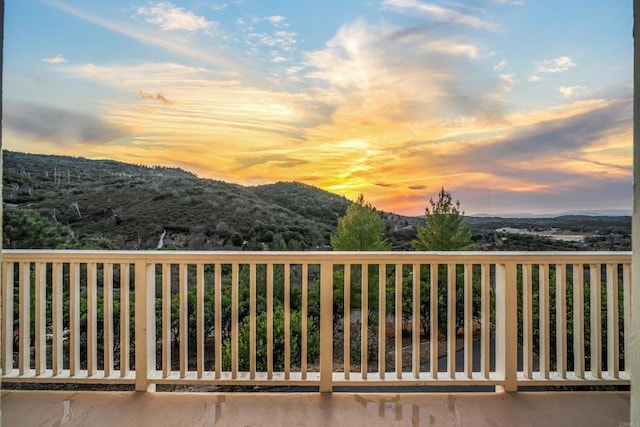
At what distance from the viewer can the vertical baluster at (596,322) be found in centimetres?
269

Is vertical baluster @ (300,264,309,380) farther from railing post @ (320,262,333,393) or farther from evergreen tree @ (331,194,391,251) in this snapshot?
evergreen tree @ (331,194,391,251)

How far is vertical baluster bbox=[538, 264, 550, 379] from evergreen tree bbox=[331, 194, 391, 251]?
1.54 metres

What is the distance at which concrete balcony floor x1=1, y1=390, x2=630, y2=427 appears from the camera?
7.51 ft

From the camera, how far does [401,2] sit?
3539mm

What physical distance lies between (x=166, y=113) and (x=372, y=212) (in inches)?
98.4

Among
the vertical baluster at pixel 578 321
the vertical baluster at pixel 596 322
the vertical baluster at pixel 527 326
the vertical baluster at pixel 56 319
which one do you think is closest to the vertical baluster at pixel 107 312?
the vertical baluster at pixel 56 319

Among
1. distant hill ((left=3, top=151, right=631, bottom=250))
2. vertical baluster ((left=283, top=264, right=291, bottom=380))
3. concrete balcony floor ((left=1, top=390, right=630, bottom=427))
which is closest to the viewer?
concrete balcony floor ((left=1, top=390, right=630, bottom=427))

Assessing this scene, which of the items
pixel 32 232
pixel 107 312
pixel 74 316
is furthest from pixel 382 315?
pixel 32 232

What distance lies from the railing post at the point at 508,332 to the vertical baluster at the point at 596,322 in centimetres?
59

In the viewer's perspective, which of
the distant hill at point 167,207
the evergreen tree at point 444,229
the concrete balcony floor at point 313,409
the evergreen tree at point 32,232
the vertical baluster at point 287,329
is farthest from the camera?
the distant hill at point 167,207

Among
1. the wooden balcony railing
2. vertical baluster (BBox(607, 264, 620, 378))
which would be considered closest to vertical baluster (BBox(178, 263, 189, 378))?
the wooden balcony railing

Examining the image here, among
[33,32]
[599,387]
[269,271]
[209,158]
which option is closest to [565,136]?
[599,387]

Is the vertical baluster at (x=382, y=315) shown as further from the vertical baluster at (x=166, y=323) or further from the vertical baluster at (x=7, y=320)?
the vertical baluster at (x=7, y=320)

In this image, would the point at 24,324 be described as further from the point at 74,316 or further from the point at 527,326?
the point at 527,326
